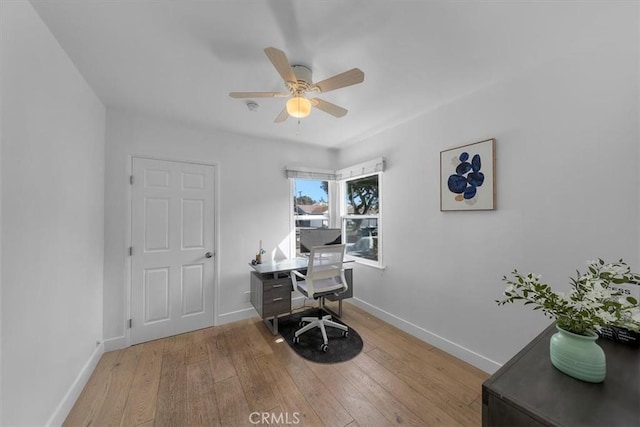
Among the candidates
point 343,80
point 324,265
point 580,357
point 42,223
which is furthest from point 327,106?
point 42,223

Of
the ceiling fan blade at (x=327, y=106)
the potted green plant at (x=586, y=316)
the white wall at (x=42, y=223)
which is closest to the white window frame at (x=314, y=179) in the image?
the ceiling fan blade at (x=327, y=106)

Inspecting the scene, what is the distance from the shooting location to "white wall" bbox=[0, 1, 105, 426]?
1127 millimetres

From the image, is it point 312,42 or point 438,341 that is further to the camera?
point 438,341

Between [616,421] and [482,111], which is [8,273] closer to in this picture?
[616,421]

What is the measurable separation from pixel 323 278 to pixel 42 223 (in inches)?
83.5

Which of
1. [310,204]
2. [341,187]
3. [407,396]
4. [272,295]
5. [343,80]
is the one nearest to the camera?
[343,80]

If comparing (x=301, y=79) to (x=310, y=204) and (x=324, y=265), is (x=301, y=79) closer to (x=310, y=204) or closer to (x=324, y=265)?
(x=324, y=265)

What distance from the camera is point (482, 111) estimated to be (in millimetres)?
2025

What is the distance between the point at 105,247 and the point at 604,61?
4256mm

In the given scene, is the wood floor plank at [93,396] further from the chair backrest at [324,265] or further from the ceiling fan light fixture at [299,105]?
the ceiling fan light fixture at [299,105]

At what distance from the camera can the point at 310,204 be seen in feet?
12.2

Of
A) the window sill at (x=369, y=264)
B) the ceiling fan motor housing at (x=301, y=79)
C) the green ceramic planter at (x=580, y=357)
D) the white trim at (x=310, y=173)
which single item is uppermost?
the ceiling fan motor housing at (x=301, y=79)

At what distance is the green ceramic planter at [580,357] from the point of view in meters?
0.79

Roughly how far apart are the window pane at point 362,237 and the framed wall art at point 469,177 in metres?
1.11
